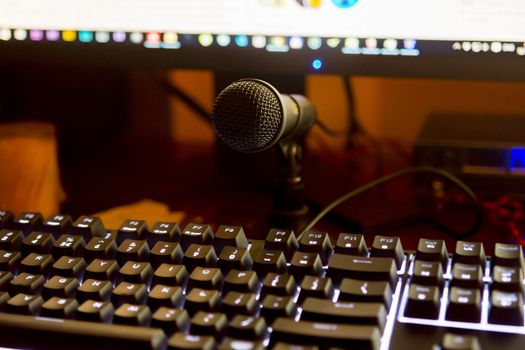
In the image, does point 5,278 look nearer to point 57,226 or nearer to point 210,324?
Answer: point 57,226

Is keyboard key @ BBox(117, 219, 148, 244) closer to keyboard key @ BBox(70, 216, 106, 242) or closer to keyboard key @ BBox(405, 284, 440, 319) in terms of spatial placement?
keyboard key @ BBox(70, 216, 106, 242)

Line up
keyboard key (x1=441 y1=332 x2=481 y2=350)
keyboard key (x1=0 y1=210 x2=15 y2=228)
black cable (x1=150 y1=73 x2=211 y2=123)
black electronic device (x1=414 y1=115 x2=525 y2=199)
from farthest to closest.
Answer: black cable (x1=150 y1=73 x2=211 y2=123), black electronic device (x1=414 y1=115 x2=525 y2=199), keyboard key (x1=0 y1=210 x2=15 y2=228), keyboard key (x1=441 y1=332 x2=481 y2=350)

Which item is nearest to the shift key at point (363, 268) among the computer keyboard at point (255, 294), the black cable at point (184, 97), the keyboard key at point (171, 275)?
the computer keyboard at point (255, 294)

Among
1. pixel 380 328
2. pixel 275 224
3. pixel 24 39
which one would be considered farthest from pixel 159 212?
pixel 380 328

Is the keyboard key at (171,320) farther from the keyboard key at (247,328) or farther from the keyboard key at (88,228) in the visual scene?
the keyboard key at (88,228)

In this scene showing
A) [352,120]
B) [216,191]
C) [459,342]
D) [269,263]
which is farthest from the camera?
[352,120]

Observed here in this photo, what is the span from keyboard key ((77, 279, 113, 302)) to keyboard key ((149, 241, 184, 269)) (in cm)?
4

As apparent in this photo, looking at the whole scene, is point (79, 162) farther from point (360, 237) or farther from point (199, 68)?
point (360, 237)

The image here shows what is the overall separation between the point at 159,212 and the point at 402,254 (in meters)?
0.31

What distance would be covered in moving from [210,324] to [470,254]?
200mm

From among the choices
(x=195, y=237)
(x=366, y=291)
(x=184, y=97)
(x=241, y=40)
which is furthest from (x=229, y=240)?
(x=184, y=97)

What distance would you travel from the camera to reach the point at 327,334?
1.42 ft

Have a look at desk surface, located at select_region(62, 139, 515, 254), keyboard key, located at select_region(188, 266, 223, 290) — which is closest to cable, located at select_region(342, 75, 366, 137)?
desk surface, located at select_region(62, 139, 515, 254)

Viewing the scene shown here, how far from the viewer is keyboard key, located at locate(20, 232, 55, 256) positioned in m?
0.57
